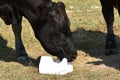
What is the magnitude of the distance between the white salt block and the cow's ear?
80 centimetres

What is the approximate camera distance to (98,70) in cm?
777

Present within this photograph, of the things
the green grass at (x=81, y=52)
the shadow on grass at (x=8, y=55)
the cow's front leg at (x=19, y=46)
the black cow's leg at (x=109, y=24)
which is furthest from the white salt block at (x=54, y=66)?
the black cow's leg at (x=109, y=24)

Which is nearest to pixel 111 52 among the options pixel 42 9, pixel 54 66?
pixel 54 66

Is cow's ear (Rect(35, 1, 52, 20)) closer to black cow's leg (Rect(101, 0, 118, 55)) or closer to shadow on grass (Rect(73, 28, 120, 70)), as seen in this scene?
shadow on grass (Rect(73, 28, 120, 70))

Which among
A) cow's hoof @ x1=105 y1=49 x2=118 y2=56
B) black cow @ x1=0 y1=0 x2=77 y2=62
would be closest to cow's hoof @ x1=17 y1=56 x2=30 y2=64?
black cow @ x1=0 y1=0 x2=77 y2=62

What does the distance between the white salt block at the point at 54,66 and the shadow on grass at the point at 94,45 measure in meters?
0.85

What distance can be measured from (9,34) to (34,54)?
65.1 inches

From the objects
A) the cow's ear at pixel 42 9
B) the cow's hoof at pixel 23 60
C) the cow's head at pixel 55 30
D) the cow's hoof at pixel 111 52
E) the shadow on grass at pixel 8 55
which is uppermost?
the cow's ear at pixel 42 9

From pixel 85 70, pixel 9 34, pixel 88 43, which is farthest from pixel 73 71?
pixel 9 34

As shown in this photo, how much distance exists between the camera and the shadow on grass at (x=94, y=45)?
27.1ft

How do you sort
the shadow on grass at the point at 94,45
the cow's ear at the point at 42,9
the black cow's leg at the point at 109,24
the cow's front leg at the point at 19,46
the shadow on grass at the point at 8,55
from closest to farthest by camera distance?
the cow's ear at the point at 42,9, the shadow on grass at the point at 94,45, the shadow on grass at the point at 8,55, the cow's front leg at the point at 19,46, the black cow's leg at the point at 109,24

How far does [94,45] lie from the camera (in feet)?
31.2

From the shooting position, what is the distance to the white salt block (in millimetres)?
7488

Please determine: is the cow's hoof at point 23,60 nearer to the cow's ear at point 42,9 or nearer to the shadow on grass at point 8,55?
the shadow on grass at point 8,55
